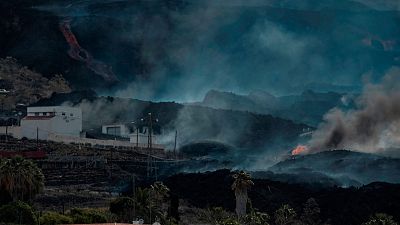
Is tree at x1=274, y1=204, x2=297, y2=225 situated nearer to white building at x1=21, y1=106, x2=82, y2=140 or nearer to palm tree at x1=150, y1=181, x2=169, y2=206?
palm tree at x1=150, y1=181, x2=169, y2=206

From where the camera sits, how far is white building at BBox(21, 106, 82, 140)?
472 ft

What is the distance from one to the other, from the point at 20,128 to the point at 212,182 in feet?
153

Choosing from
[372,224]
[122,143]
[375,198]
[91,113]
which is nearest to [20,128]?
[122,143]

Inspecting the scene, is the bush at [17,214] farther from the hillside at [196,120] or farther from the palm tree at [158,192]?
the hillside at [196,120]

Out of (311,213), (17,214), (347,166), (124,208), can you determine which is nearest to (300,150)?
(347,166)

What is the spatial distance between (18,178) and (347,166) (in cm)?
8206

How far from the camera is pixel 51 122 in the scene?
478 ft

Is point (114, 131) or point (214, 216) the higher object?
point (114, 131)

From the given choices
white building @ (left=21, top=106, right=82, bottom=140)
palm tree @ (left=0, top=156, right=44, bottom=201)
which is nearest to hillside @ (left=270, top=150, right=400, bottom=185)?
white building @ (left=21, top=106, right=82, bottom=140)

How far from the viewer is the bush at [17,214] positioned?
2630 inches

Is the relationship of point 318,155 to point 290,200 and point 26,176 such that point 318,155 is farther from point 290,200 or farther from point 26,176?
point 26,176

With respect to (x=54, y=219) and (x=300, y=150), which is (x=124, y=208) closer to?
(x=54, y=219)

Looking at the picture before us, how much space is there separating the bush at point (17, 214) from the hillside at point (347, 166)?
2831 inches

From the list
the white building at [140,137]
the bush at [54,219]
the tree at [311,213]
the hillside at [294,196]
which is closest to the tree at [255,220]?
the bush at [54,219]
